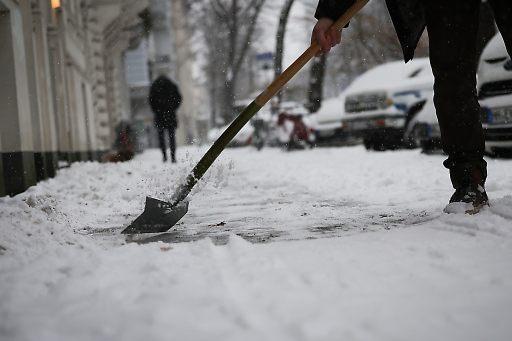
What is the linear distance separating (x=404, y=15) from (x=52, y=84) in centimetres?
763

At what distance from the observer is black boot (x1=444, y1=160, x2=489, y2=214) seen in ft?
8.04

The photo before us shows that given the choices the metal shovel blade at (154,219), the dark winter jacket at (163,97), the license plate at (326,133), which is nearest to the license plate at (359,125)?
the license plate at (326,133)

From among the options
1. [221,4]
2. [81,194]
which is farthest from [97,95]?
[221,4]

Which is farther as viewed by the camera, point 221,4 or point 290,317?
point 221,4

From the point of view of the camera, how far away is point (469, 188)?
2.49 m

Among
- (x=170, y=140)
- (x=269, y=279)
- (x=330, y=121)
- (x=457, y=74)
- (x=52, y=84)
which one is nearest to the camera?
(x=269, y=279)

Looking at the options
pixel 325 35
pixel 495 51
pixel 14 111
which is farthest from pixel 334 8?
pixel 14 111

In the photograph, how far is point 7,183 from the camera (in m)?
4.71

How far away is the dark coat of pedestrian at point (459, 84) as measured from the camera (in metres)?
2.50

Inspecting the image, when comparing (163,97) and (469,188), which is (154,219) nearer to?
(469,188)

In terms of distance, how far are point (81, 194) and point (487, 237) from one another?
3.56m

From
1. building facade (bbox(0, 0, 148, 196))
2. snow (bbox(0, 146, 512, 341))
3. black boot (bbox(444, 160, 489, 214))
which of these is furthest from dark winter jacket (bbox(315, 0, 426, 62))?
building facade (bbox(0, 0, 148, 196))

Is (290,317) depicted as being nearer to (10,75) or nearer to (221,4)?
(10,75)

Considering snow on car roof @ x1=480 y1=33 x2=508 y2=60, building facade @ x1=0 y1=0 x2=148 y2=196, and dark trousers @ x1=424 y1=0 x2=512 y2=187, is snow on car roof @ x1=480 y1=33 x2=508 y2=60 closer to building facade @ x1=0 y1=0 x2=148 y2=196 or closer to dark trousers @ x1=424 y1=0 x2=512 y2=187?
dark trousers @ x1=424 y1=0 x2=512 y2=187
